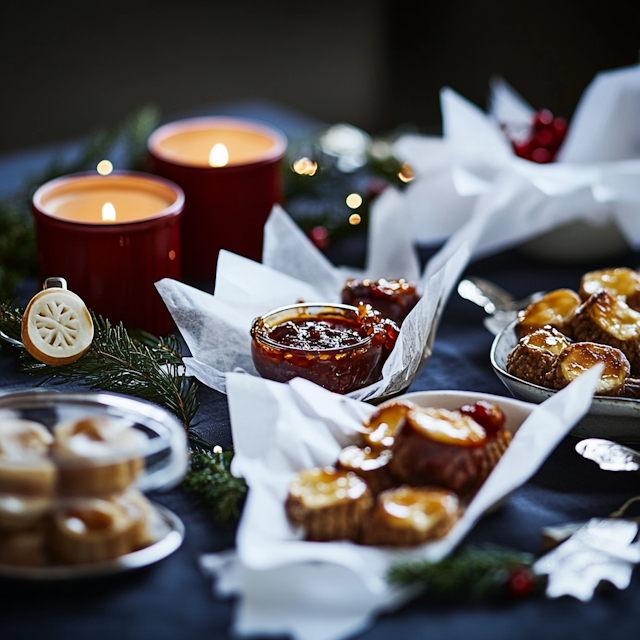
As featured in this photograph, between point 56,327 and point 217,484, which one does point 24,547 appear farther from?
point 56,327

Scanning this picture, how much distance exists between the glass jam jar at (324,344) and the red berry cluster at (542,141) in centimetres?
61

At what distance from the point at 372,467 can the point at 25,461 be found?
30 centimetres

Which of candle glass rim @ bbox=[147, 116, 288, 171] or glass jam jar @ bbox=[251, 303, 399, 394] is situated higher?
candle glass rim @ bbox=[147, 116, 288, 171]

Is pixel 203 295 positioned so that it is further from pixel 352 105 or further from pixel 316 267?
pixel 352 105

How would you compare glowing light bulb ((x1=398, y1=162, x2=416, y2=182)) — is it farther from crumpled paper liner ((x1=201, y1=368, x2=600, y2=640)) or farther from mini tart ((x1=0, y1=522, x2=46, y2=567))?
mini tart ((x1=0, y1=522, x2=46, y2=567))

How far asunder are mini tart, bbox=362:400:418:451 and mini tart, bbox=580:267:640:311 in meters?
Answer: 0.39

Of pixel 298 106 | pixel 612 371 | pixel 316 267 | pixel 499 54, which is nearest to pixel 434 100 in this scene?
pixel 499 54

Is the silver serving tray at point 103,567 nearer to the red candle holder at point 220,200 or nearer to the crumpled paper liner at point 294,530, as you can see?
the crumpled paper liner at point 294,530

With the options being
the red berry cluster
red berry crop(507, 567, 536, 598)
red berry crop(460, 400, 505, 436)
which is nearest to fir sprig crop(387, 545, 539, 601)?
red berry crop(507, 567, 536, 598)

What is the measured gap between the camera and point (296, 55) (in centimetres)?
411

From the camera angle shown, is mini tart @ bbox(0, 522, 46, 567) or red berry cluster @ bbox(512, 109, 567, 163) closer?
mini tart @ bbox(0, 522, 46, 567)

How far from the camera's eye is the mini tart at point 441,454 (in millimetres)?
771

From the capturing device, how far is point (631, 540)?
0.77 metres

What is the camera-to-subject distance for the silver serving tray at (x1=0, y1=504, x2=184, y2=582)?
0.69 meters
